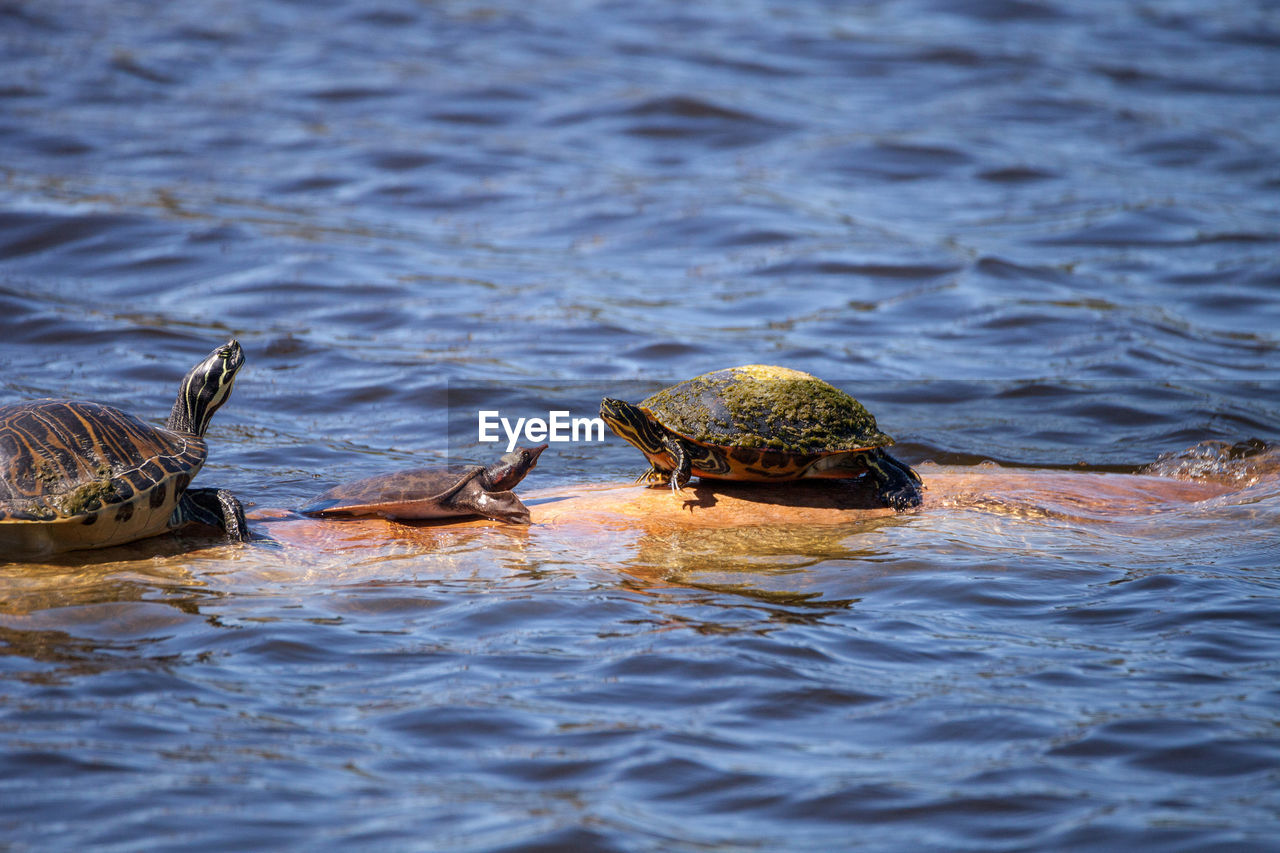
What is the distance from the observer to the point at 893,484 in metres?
5.54

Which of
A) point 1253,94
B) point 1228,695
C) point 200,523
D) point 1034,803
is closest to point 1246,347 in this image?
point 1228,695

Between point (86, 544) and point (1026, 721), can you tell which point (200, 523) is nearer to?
point (86, 544)

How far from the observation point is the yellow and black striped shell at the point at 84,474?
4.34m

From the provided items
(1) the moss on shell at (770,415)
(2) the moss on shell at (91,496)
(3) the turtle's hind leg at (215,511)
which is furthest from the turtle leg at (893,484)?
(2) the moss on shell at (91,496)

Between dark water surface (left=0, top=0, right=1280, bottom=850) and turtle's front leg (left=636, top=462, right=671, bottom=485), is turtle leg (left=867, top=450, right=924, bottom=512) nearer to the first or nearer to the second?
dark water surface (left=0, top=0, right=1280, bottom=850)

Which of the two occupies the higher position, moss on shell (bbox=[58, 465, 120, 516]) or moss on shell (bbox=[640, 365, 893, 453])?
moss on shell (bbox=[640, 365, 893, 453])

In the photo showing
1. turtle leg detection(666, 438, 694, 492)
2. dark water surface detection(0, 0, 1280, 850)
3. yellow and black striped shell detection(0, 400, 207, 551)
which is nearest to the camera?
dark water surface detection(0, 0, 1280, 850)

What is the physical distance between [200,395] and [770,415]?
97.8 inches

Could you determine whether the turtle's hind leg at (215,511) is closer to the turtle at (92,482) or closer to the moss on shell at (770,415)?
the turtle at (92,482)

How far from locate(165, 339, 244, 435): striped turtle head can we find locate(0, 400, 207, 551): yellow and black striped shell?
0.33 m

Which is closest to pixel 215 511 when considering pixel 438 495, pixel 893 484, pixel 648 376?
pixel 438 495

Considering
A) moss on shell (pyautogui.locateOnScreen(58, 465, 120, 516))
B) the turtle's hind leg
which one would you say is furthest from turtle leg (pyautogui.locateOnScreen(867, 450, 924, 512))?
moss on shell (pyautogui.locateOnScreen(58, 465, 120, 516))

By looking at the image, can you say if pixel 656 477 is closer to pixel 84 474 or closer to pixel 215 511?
pixel 215 511

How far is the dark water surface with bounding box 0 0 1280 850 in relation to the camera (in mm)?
3301
